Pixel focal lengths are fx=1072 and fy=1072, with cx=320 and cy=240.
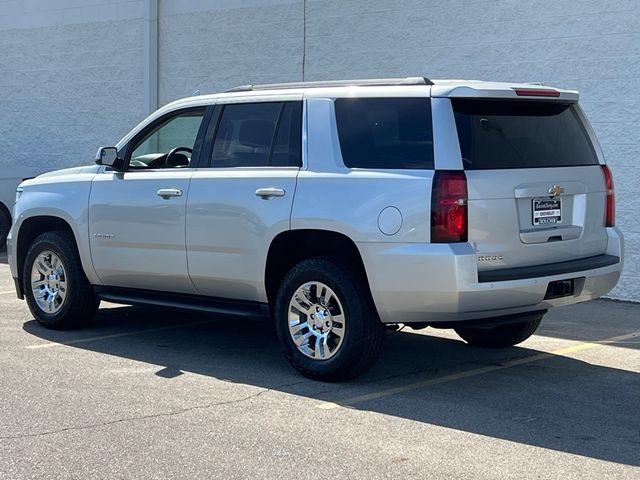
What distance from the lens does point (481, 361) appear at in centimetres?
810

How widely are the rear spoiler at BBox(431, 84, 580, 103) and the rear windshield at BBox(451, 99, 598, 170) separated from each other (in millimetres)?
86

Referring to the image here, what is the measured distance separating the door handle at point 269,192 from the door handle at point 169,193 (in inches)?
32.7

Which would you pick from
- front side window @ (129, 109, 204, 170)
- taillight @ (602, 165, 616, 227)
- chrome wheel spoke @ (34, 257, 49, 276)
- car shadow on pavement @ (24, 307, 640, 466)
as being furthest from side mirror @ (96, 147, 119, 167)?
taillight @ (602, 165, 616, 227)

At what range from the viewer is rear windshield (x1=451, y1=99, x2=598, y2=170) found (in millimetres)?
6957

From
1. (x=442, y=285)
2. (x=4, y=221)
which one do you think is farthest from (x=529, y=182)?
(x=4, y=221)

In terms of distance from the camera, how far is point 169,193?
8.17 meters

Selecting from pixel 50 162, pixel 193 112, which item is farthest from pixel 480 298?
pixel 50 162

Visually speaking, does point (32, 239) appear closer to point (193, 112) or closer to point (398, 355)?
point (193, 112)

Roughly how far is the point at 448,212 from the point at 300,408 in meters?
1.52

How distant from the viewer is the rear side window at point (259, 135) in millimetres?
7672

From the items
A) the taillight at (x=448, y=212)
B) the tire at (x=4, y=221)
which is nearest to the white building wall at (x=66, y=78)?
the tire at (x=4, y=221)

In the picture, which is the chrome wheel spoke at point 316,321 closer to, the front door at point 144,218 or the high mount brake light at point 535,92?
the front door at point 144,218

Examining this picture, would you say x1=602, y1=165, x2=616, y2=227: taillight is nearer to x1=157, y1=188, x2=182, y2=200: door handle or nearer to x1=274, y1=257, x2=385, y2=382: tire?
x1=274, y1=257, x2=385, y2=382: tire

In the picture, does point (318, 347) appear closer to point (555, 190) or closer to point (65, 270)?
point (555, 190)
